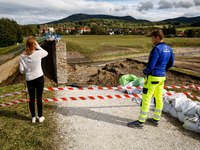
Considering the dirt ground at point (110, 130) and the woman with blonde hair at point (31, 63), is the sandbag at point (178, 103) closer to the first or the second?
the dirt ground at point (110, 130)

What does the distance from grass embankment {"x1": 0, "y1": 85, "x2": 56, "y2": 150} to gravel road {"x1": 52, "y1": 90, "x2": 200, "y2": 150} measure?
0.30m

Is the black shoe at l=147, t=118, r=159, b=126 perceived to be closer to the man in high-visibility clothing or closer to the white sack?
the man in high-visibility clothing

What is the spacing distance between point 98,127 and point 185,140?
2529 millimetres

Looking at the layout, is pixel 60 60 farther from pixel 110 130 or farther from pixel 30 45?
pixel 110 130

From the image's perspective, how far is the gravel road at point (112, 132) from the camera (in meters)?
3.93

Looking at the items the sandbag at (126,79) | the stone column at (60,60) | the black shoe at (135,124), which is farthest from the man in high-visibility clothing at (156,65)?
the stone column at (60,60)

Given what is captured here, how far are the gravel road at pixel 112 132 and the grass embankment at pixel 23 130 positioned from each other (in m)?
0.30

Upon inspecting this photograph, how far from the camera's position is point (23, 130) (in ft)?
14.4

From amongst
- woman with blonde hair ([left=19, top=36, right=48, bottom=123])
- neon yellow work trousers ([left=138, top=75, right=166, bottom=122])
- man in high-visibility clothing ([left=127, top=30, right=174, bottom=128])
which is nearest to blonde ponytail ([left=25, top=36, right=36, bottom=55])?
woman with blonde hair ([left=19, top=36, right=48, bottom=123])

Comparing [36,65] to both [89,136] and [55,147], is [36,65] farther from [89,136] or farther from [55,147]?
[89,136]

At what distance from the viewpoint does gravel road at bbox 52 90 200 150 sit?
3934 mm

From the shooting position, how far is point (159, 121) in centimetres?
514

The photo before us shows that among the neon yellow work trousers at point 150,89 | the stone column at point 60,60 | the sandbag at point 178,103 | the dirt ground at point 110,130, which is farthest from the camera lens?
the stone column at point 60,60

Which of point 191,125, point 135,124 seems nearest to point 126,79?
point 135,124
